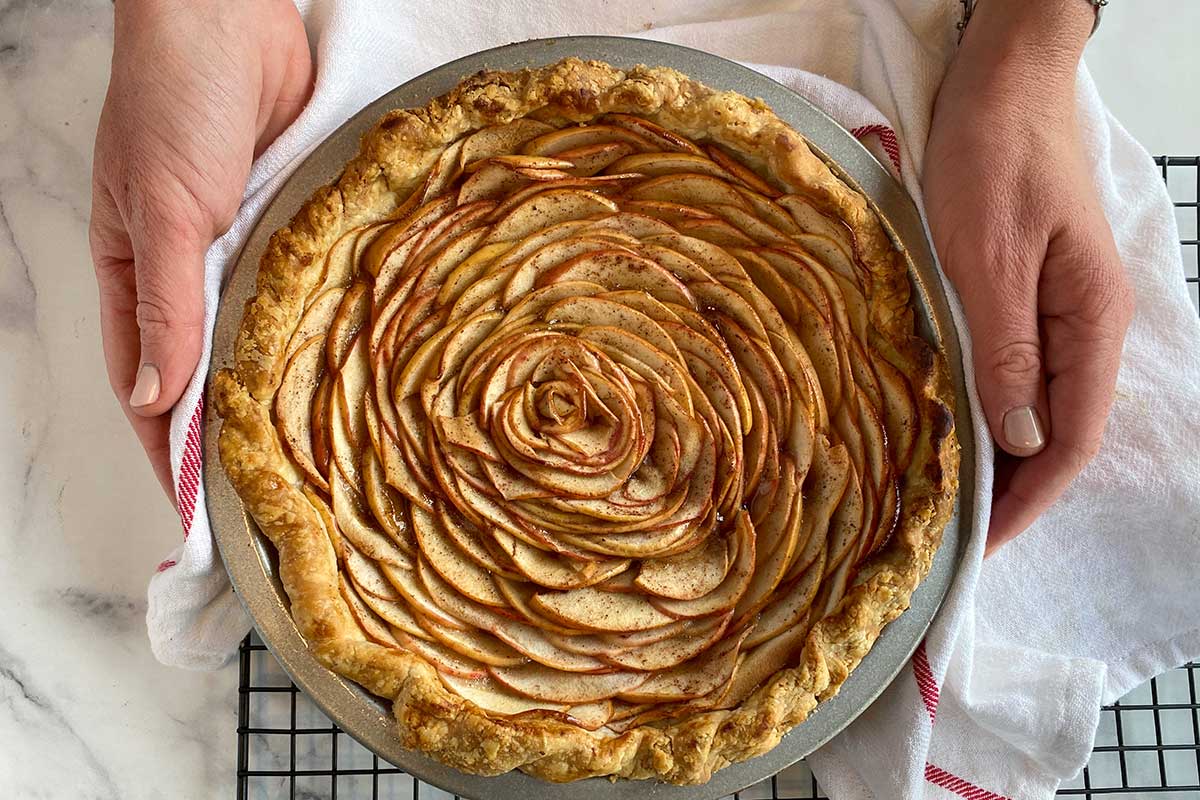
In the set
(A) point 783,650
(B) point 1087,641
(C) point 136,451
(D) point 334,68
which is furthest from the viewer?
(C) point 136,451

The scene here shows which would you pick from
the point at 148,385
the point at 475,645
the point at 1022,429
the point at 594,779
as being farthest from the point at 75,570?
the point at 1022,429

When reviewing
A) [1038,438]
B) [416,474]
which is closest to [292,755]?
[416,474]

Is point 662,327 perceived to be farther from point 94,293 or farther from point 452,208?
point 94,293

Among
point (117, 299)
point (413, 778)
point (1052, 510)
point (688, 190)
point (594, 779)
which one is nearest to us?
point (594, 779)

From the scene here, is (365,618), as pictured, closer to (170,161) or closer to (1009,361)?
(170,161)

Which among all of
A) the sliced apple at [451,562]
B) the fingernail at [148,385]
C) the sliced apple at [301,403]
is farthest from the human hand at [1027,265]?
the fingernail at [148,385]
